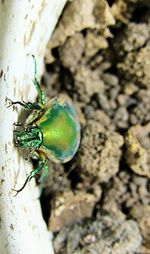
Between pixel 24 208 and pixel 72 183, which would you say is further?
pixel 72 183

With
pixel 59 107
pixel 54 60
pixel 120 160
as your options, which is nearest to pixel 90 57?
pixel 54 60

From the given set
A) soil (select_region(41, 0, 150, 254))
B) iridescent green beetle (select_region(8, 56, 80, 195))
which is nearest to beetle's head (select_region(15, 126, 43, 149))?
iridescent green beetle (select_region(8, 56, 80, 195))

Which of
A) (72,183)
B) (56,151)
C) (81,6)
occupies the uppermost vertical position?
(81,6)

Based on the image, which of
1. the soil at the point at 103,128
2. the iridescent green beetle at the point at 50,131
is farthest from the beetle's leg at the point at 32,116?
the soil at the point at 103,128

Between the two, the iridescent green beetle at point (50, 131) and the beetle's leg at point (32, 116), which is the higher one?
the beetle's leg at point (32, 116)

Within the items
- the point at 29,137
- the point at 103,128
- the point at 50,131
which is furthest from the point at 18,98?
the point at 103,128

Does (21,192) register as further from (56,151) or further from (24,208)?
(56,151)

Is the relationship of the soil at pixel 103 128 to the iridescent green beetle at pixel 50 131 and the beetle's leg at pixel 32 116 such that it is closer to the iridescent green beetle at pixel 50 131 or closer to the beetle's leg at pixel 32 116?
the iridescent green beetle at pixel 50 131

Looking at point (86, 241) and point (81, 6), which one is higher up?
point (81, 6)

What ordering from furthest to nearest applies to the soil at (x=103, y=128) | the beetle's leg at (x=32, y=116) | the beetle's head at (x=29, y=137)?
the soil at (x=103, y=128) < the beetle's leg at (x=32, y=116) < the beetle's head at (x=29, y=137)
